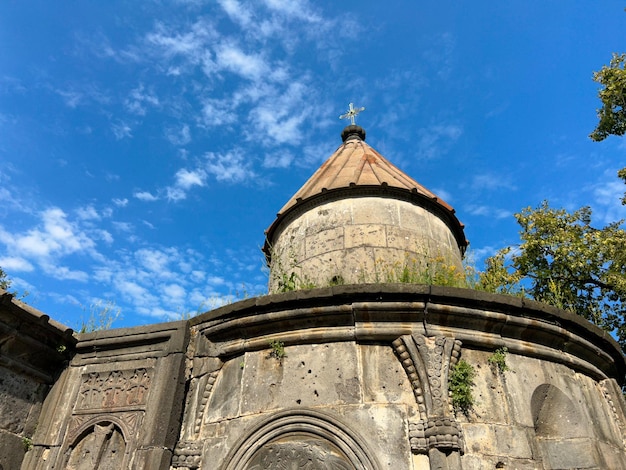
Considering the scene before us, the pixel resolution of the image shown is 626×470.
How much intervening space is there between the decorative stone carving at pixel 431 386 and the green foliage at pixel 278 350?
1010mm

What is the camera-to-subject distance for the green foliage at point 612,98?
9664 mm

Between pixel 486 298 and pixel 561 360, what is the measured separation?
111 cm

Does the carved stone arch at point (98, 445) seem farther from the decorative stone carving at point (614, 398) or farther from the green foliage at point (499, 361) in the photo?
the decorative stone carving at point (614, 398)

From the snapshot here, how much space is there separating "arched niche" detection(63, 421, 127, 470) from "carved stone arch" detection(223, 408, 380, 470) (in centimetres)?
102

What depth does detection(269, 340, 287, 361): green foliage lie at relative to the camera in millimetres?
4340

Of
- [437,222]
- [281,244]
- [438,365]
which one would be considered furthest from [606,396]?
[281,244]

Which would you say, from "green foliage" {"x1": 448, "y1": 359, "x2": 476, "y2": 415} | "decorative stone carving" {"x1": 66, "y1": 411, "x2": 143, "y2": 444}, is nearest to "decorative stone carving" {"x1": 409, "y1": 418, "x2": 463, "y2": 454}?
"green foliage" {"x1": 448, "y1": 359, "x2": 476, "y2": 415}

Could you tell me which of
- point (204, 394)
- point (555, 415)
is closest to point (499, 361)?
point (555, 415)

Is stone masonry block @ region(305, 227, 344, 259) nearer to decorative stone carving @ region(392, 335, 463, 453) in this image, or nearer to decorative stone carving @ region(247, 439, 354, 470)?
decorative stone carving @ region(392, 335, 463, 453)

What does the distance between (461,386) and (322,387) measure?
3.81ft

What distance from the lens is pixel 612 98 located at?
9.95 m

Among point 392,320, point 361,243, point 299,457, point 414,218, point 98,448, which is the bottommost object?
point 299,457

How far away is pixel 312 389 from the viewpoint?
4090 mm

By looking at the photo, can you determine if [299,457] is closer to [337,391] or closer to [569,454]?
[337,391]
